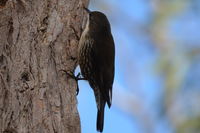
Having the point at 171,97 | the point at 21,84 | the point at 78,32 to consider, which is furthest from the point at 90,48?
the point at 171,97

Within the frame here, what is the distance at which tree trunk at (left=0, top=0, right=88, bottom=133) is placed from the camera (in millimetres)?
3746

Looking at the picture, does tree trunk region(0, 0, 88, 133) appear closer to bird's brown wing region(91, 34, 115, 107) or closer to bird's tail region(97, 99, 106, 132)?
bird's brown wing region(91, 34, 115, 107)

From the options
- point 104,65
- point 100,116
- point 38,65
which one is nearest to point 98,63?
point 104,65

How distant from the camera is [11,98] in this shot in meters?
3.78

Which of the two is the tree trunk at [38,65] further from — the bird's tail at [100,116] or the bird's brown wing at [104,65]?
the bird's tail at [100,116]

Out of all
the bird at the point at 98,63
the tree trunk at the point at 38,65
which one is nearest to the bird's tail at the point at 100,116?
the bird at the point at 98,63

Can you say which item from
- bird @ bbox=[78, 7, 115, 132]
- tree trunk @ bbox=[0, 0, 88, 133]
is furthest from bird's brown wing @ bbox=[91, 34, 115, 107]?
tree trunk @ bbox=[0, 0, 88, 133]

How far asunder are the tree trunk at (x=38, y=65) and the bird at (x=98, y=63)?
36cm

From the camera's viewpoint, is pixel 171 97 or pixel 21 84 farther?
pixel 171 97

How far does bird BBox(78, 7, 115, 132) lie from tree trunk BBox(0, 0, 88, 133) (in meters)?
0.36

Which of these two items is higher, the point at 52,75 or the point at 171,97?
the point at 52,75

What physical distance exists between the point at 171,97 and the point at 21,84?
11.8 feet

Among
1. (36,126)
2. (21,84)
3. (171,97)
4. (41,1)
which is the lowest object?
(171,97)

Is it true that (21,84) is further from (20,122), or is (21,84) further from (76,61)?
(76,61)
